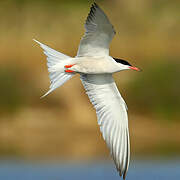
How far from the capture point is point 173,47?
15242 millimetres

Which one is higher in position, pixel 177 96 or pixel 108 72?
pixel 108 72

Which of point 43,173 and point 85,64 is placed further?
point 43,173

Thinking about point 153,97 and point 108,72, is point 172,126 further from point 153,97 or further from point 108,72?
point 108,72

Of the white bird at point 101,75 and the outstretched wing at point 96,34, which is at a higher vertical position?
the outstretched wing at point 96,34

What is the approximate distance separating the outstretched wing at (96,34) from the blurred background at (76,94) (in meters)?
3.41

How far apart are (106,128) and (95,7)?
4.88ft

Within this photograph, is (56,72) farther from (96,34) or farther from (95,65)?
(96,34)

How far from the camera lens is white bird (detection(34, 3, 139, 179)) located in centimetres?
748

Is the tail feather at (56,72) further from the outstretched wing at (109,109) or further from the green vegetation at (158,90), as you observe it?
the green vegetation at (158,90)

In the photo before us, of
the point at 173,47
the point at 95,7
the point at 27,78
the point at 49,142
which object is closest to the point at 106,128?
the point at 95,7

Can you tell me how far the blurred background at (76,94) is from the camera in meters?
11.8

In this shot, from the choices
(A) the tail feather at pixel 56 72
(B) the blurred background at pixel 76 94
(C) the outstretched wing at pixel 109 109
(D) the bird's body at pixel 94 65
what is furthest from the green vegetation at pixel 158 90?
(D) the bird's body at pixel 94 65

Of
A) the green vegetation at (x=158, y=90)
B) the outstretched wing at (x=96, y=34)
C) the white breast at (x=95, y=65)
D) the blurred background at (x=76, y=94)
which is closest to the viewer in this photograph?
the outstretched wing at (x=96, y=34)

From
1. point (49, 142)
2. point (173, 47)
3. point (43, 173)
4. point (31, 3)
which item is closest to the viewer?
point (43, 173)
